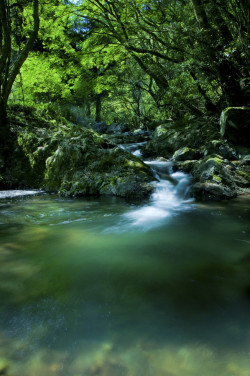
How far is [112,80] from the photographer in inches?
560

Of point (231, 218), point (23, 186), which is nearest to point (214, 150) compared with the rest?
point (231, 218)

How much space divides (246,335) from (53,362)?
1193mm

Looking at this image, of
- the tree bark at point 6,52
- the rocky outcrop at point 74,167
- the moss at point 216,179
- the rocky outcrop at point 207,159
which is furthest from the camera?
the tree bark at point 6,52

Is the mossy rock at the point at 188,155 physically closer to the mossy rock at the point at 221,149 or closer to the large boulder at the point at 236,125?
the mossy rock at the point at 221,149

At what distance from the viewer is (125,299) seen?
1.86m

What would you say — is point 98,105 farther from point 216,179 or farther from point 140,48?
point 216,179

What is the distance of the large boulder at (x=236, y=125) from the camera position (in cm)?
855

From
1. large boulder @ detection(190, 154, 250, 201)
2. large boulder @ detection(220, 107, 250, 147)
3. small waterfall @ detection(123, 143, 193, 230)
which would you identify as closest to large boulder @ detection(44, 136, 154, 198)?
small waterfall @ detection(123, 143, 193, 230)

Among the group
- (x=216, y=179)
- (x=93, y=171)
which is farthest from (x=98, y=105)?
(x=216, y=179)

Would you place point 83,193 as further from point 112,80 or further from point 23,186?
point 112,80

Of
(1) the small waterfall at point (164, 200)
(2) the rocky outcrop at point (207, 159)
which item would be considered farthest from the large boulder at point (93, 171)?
(2) the rocky outcrop at point (207, 159)

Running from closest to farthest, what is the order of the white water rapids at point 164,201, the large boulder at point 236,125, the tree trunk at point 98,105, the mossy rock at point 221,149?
1. the white water rapids at point 164,201
2. the large boulder at point 236,125
3. the mossy rock at point 221,149
4. the tree trunk at point 98,105

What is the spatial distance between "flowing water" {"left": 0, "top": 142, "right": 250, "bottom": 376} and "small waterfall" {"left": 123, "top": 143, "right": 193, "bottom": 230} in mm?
297

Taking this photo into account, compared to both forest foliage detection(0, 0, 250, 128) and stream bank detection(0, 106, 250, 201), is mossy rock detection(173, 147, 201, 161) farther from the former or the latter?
forest foliage detection(0, 0, 250, 128)
